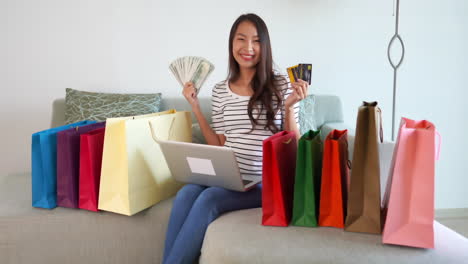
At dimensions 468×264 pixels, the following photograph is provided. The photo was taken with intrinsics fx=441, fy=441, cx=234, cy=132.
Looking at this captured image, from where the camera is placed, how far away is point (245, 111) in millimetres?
1837

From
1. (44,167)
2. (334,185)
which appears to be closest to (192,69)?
(44,167)

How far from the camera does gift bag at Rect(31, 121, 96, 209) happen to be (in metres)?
1.67

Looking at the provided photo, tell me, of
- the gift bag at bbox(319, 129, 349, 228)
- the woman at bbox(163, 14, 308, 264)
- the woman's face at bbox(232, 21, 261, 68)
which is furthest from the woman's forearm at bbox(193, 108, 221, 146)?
the gift bag at bbox(319, 129, 349, 228)

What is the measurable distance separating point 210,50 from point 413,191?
70.1 inches

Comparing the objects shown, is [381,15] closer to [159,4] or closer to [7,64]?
[159,4]

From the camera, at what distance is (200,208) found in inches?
58.1

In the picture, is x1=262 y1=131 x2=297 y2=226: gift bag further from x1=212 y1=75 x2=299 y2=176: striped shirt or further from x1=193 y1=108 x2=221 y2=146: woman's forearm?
x1=193 y1=108 x2=221 y2=146: woman's forearm

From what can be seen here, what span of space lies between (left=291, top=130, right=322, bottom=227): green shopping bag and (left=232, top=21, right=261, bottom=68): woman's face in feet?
1.84

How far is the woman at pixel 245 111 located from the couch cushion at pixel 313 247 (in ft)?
0.66

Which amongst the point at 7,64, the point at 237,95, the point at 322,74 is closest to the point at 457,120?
the point at 322,74

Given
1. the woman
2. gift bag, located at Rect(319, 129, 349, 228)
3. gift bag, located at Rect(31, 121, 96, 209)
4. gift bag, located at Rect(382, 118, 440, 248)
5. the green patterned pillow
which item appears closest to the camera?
gift bag, located at Rect(382, 118, 440, 248)

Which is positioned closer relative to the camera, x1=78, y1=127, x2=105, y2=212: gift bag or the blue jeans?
the blue jeans

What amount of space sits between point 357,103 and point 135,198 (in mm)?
1767

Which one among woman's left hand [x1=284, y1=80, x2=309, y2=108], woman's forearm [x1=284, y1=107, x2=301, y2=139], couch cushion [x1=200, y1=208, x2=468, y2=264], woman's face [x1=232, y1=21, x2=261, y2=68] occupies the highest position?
woman's face [x1=232, y1=21, x2=261, y2=68]
